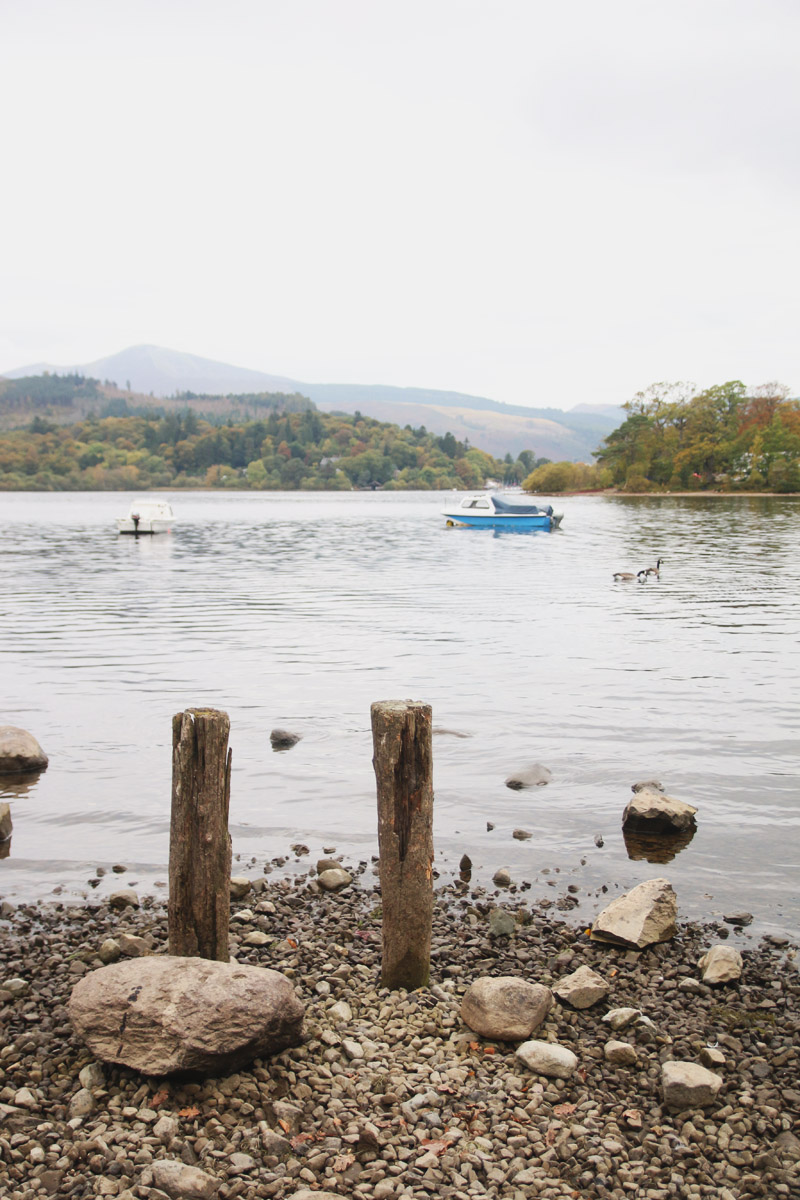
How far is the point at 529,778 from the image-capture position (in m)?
12.2

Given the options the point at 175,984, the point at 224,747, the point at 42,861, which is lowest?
the point at 42,861

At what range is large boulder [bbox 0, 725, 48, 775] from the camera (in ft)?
41.4

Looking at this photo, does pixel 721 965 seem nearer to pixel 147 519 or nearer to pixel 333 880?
pixel 333 880

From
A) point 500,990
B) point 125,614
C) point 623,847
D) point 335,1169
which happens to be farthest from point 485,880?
point 125,614

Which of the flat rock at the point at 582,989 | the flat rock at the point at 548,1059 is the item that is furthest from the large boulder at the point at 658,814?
the flat rock at the point at 548,1059

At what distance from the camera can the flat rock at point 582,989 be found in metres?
6.40

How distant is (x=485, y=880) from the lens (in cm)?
895

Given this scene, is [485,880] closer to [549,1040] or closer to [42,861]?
[549,1040]

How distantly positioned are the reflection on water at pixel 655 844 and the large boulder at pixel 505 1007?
3661 millimetres

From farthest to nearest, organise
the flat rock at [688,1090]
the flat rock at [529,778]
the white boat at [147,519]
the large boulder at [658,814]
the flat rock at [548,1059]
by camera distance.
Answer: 1. the white boat at [147,519]
2. the flat rock at [529,778]
3. the large boulder at [658,814]
4. the flat rock at [548,1059]
5. the flat rock at [688,1090]

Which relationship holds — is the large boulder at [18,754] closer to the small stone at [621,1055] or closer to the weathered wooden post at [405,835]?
the weathered wooden post at [405,835]

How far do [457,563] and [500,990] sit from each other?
44880mm

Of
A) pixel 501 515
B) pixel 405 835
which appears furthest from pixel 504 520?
pixel 405 835

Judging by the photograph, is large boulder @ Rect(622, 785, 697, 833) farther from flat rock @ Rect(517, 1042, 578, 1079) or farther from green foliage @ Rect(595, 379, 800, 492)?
green foliage @ Rect(595, 379, 800, 492)
